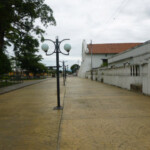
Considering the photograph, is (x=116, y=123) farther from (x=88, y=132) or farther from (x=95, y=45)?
(x=95, y=45)

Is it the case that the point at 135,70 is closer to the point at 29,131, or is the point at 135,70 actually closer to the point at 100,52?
the point at 29,131

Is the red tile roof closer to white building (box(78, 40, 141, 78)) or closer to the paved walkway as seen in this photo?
white building (box(78, 40, 141, 78))

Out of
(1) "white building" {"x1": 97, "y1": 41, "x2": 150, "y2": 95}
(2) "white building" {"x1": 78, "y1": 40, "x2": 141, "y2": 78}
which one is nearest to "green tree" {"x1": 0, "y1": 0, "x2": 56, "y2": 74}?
(1) "white building" {"x1": 97, "y1": 41, "x2": 150, "y2": 95}

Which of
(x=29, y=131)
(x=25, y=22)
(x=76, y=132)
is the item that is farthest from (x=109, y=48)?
(x=29, y=131)

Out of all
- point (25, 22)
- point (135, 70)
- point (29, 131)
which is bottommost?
point (29, 131)

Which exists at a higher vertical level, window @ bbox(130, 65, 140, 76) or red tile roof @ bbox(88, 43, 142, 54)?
red tile roof @ bbox(88, 43, 142, 54)

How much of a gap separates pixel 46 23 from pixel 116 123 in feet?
56.3

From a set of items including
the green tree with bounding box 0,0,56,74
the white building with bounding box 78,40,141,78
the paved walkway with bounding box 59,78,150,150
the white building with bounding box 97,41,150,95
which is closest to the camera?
the paved walkway with bounding box 59,78,150,150

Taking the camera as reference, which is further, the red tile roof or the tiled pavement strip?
the red tile roof

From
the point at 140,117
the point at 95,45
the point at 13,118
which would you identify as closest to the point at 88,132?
the point at 140,117

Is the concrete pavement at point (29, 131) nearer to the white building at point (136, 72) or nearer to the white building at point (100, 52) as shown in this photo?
the white building at point (136, 72)

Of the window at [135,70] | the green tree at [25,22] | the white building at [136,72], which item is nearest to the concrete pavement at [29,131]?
the white building at [136,72]

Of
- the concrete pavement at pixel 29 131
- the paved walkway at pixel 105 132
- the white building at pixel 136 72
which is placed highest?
the white building at pixel 136 72

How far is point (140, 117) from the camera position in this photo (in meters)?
4.96
